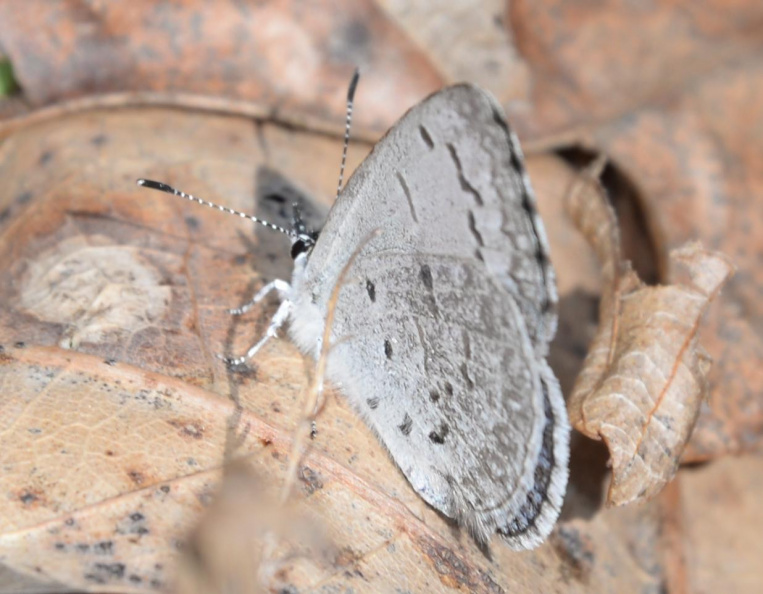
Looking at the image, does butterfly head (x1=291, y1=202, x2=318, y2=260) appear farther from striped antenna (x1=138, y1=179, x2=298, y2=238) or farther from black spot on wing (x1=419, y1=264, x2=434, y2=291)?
black spot on wing (x1=419, y1=264, x2=434, y2=291)

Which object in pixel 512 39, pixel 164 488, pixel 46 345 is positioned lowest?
pixel 164 488

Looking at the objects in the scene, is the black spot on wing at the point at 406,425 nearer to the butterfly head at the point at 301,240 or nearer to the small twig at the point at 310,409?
the small twig at the point at 310,409

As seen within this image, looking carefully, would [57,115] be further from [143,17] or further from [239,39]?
[239,39]

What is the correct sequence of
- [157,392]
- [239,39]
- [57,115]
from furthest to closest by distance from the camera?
[239,39] → [57,115] → [157,392]

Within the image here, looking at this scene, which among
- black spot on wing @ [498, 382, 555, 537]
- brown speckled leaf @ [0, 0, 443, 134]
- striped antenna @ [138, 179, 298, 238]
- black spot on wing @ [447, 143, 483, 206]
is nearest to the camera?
black spot on wing @ [498, 382, 555, 537]

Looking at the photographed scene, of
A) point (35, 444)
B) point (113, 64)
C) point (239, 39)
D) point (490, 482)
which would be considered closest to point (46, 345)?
point (35, 444)

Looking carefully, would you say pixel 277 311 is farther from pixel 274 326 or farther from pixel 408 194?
pixel 408 194

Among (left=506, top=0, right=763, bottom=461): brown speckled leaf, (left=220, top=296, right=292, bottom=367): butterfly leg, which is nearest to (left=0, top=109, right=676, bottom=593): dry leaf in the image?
(left=220, top=296, right=292, bottom=367): butterfly leg

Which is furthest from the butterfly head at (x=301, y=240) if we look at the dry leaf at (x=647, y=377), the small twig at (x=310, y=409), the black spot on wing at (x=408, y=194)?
the dry leaf at (x=647, y=377)

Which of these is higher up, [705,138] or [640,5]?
[640,5]
